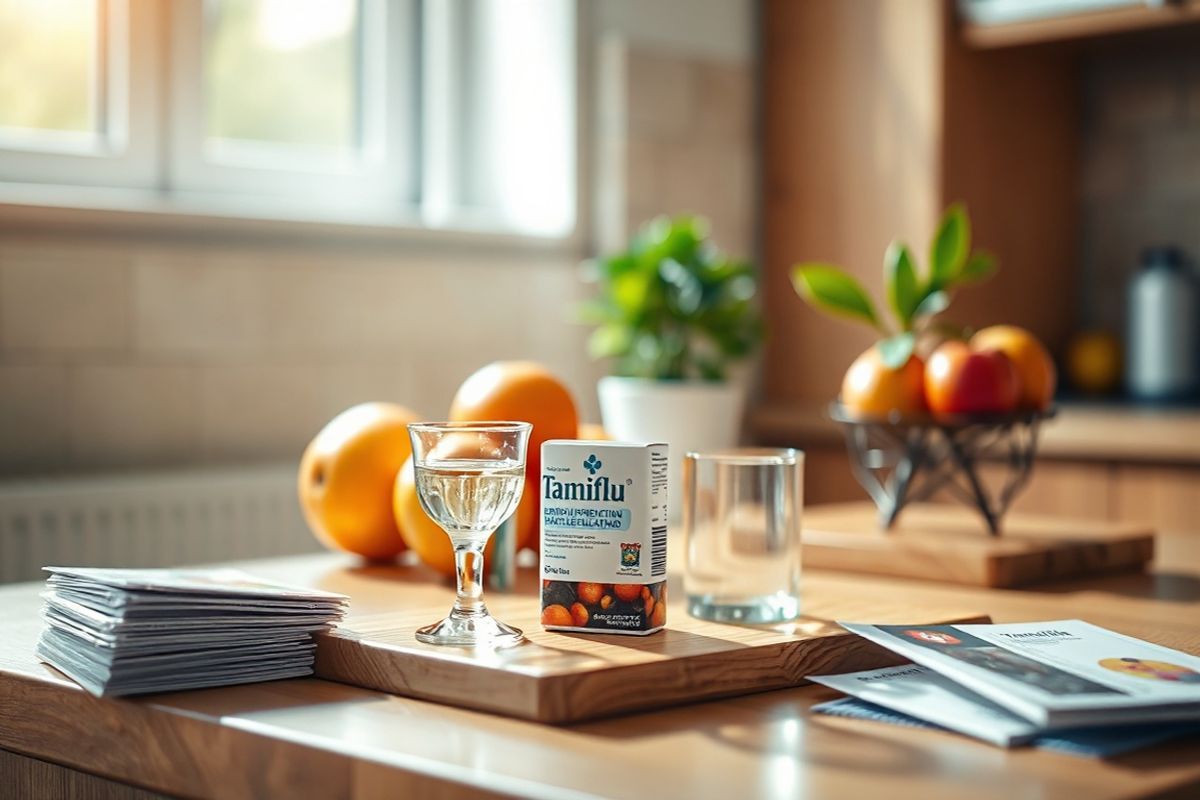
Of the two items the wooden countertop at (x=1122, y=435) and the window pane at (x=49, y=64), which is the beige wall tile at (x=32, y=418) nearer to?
the window pane at (x=49, y=64)

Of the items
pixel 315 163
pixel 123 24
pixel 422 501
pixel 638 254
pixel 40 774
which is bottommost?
pixel 40 774

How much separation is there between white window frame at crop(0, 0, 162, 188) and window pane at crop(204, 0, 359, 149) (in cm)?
13

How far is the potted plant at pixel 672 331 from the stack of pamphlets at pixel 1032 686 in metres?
1.26

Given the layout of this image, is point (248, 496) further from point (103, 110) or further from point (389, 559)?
point (389, 559)

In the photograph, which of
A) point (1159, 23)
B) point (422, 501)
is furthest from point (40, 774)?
point (1159, 23)

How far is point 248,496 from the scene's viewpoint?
6.93ft

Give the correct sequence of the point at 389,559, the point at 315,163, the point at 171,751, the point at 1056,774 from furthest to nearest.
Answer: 1. the point at 315,163
2. the point at 389,559
3. the point at 171,751
4. the point at 1056,774

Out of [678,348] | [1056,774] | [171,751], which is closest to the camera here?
[1056,774]

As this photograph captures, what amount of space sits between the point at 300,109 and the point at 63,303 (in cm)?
66

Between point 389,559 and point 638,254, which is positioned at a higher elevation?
point 638,254

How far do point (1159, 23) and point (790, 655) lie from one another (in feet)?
6.77

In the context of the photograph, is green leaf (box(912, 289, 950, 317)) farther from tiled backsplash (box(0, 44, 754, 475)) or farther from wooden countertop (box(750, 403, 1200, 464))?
tiled backsplash (box(0, 44, 754, 475))

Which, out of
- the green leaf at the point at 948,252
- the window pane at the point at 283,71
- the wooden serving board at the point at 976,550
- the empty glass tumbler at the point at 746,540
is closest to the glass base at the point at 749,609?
the empty glass tumbler at the point at 746,540

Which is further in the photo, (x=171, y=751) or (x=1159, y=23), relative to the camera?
(x=1159, y=23)
